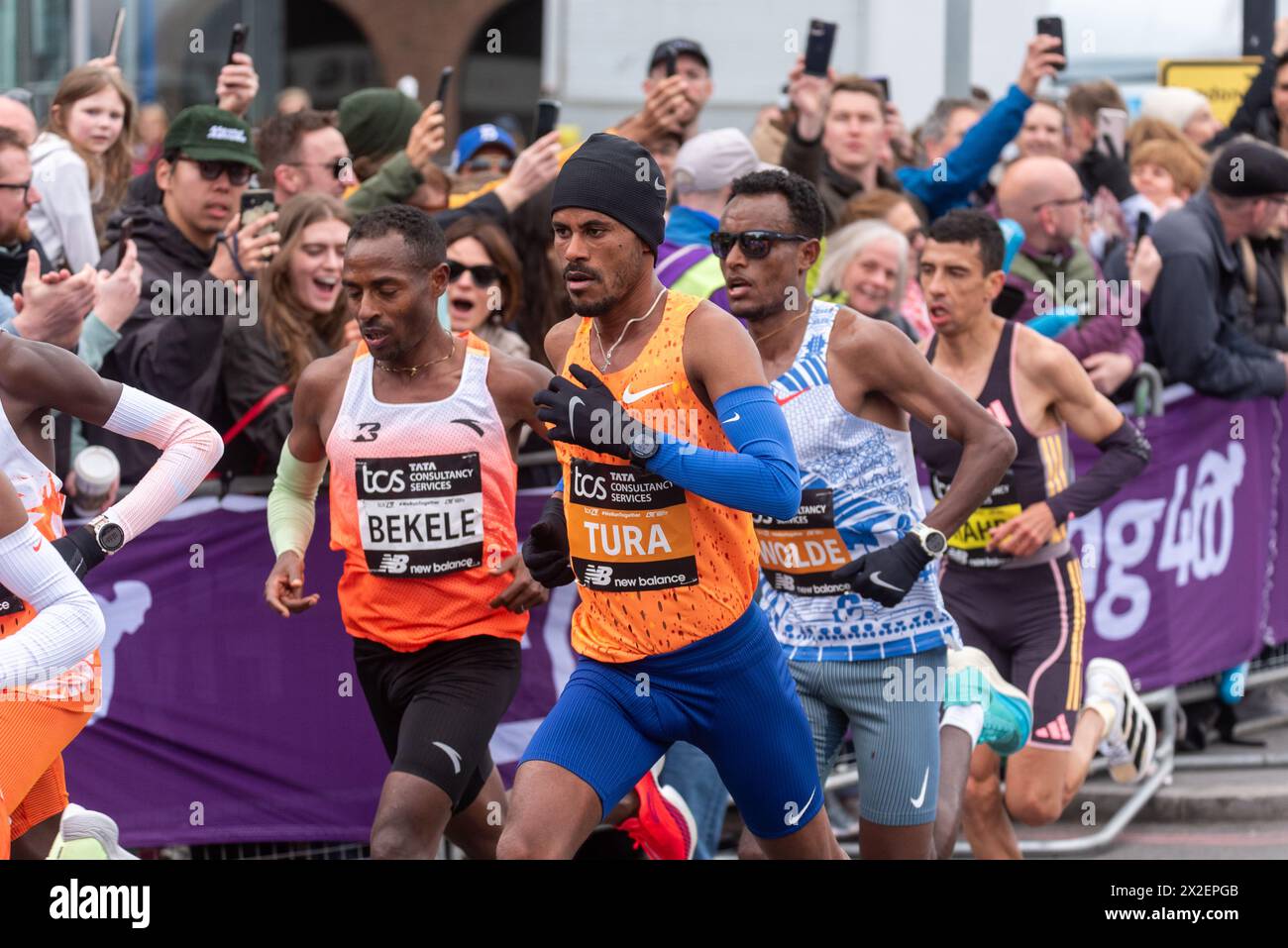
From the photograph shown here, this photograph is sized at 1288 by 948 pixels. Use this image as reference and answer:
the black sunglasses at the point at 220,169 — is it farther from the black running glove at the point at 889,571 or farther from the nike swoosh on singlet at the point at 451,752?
the black running glove at the point at 889,571

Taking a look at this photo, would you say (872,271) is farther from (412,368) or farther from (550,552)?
(550,552)

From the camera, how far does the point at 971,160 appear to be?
389 inches

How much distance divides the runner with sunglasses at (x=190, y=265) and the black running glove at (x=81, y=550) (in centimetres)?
161

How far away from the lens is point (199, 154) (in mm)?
7332

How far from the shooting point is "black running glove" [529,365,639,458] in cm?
477

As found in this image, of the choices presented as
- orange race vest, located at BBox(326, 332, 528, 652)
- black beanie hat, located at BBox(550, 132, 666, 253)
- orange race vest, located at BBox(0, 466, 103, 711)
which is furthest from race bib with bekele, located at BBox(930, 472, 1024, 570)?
orange race vest, located at BBox(0, 466, 103, 711)

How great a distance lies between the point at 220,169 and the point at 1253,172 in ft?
16.2

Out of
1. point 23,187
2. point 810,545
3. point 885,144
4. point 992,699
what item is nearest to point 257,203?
point 23,187

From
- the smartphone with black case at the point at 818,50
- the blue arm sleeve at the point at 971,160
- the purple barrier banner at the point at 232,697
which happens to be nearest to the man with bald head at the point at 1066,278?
the blue arm sleeve at the point at 971,160

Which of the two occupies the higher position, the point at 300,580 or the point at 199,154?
the point at 199,154

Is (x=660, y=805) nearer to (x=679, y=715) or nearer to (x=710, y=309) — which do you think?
(x=679, y=715)

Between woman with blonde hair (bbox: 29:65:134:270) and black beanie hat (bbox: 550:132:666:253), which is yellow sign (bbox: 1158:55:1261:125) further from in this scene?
black beanie hat (bbox: 550:132:666:253)
